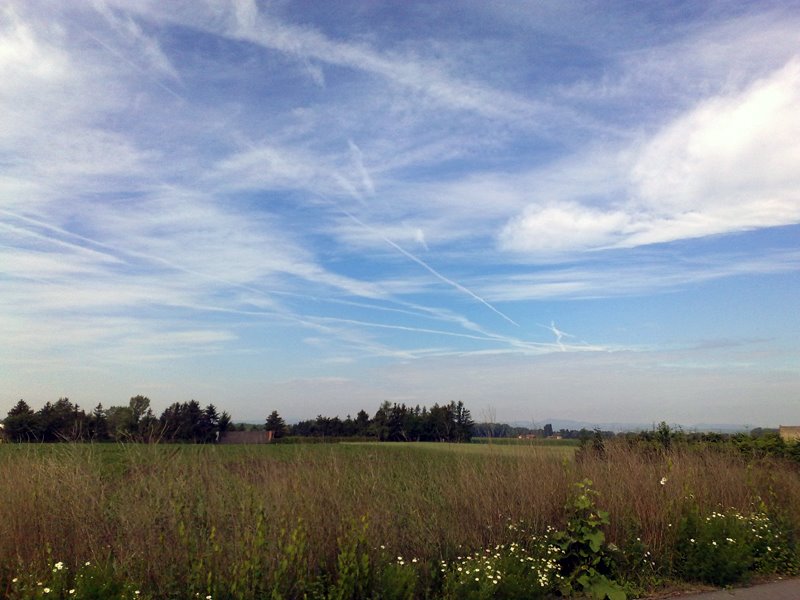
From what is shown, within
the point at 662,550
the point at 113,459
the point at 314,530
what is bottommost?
the point at 662,550

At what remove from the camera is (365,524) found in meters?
6.71

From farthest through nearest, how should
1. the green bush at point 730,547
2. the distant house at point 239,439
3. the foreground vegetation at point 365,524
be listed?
the distant house at point 239,439
the green bush at point 730,547
the foreground vegetation at point 365,524

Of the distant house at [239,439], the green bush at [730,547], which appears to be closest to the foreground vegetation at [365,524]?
the green bush at [730,547]

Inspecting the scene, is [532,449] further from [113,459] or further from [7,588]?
[7,588]

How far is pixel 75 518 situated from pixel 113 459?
1.55 meters

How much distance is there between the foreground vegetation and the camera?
6.07 meters

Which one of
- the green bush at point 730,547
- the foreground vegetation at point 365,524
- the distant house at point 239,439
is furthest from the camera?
the distant house at point 239,439

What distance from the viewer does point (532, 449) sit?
1052 cm

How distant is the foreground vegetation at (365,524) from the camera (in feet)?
19.9

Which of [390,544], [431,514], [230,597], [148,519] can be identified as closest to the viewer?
[230,597]

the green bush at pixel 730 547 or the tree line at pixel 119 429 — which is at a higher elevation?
the tree line at pixel 119 429

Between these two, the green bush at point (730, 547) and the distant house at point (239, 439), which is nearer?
the green bush at point (730, 547)

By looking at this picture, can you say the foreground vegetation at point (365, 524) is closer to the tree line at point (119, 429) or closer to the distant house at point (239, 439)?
the tree line at point (119, 429)

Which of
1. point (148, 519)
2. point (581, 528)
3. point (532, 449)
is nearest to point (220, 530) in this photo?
point (148, 519)
